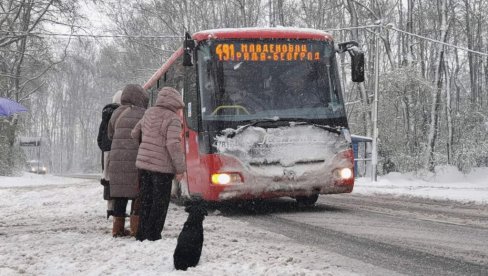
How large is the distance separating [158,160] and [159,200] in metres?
0.41

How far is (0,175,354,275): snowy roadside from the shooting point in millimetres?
4590

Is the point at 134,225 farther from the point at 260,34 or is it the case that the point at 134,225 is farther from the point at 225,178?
the point at 260,34

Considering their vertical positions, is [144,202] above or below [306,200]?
above

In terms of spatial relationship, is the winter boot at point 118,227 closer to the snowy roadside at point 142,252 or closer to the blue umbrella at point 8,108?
the snowy roadside at point 142,252

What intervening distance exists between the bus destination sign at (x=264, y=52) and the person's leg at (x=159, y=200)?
3.79m

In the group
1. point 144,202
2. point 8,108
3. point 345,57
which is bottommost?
point 144,202

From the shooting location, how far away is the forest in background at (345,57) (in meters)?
24.2

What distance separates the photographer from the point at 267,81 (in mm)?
9258

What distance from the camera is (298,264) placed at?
15.5 ft

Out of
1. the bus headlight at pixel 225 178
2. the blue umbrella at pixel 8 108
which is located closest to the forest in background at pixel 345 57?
the blue umbrella at pixel 8 108

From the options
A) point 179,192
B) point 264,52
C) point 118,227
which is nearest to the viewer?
point 118,227

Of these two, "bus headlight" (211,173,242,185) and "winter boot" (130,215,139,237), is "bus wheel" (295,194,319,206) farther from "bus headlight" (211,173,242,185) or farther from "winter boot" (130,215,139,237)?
"winter boot" (130,215,139,237)

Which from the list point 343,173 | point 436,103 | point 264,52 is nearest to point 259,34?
point 264,52

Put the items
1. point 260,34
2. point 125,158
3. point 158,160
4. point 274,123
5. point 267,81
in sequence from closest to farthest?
1. point 158,160
2. point 125,158
3. point 274,123
4. point 267,81
5. point 260,34
